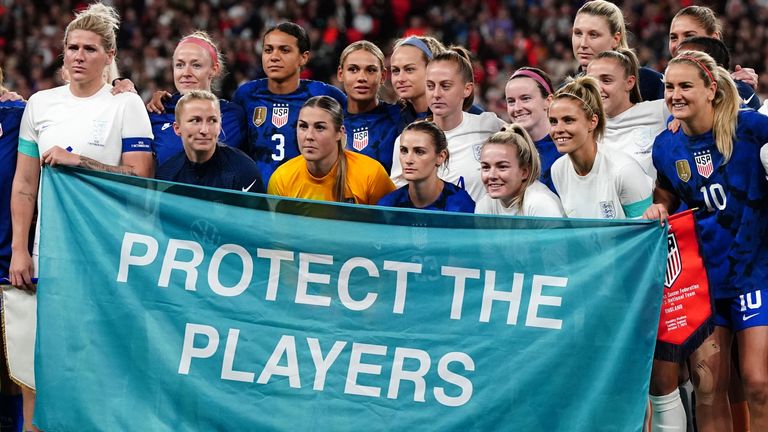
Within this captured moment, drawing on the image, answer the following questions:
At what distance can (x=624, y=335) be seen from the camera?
15.7 feet

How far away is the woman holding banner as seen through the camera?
525 cm

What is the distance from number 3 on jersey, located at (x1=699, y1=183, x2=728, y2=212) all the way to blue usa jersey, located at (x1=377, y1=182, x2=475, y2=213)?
3.56 ft

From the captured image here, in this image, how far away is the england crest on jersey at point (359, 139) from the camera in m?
6.38

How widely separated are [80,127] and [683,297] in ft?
9.50

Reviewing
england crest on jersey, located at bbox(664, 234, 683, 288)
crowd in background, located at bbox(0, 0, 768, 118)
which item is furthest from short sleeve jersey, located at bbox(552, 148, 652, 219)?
crowd in background, located at bbox(0, 0, 768, 118)

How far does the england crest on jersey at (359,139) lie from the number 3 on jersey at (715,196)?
1.93 meters

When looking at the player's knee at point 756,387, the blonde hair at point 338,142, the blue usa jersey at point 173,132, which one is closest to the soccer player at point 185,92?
the blue usa jersey at point 173,132

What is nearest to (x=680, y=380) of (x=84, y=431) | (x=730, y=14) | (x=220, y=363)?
(x=220, y=363)

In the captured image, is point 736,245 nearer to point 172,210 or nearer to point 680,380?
point 680,380

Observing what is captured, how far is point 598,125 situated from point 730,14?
453 inches

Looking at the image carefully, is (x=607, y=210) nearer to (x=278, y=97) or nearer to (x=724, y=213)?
(x=724, y=213)

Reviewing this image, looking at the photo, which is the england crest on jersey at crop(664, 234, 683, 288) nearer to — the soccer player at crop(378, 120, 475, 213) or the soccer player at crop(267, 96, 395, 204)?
the soccer player at crop(378, 120, 475, 213)

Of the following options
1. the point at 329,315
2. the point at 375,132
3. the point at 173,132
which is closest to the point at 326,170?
the point at 375,132

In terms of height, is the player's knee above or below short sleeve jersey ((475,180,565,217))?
below
